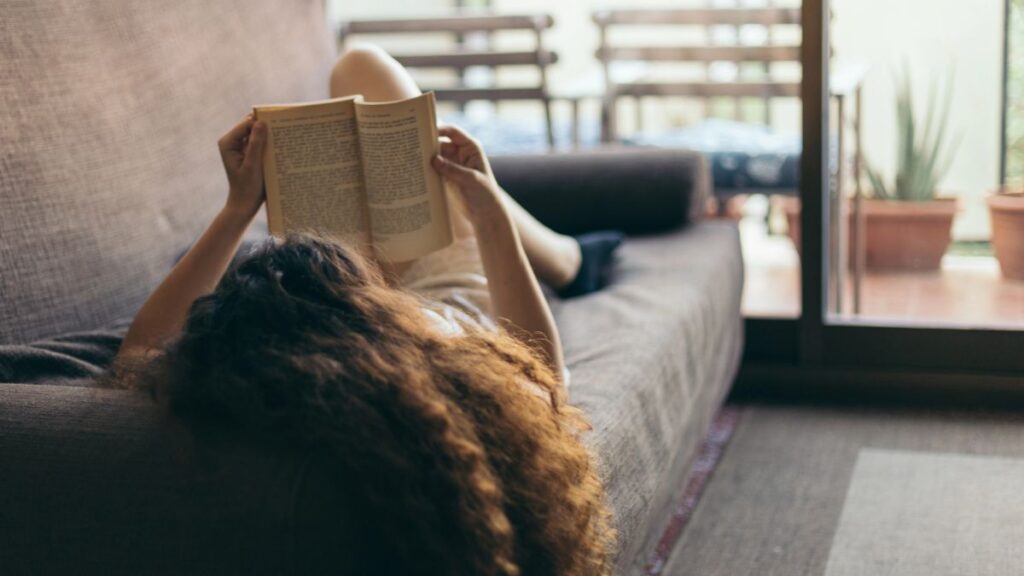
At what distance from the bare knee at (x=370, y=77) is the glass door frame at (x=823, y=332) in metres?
0.97

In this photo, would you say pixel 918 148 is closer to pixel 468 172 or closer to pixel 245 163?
pixel 468 172

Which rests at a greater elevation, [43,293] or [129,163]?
[129,163]

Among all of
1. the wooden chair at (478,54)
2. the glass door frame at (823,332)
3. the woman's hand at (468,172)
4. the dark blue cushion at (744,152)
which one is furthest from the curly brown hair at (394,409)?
the wooden chair at (478,54)

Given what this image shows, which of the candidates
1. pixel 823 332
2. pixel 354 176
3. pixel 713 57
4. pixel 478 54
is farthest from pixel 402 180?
pixel 478 54

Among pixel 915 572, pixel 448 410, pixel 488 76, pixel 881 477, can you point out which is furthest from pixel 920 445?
pixel 488 76

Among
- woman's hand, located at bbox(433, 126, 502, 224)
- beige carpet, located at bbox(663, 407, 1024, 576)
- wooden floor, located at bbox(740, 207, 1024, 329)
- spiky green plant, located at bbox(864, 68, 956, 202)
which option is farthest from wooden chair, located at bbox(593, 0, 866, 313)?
woman's hand, located at bbox(433, 126, 502, 224)

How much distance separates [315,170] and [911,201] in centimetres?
155

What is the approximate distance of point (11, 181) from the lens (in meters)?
1.69

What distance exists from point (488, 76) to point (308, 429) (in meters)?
3.60

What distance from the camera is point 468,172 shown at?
147 cm

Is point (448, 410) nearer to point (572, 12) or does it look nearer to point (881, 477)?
point (881, 477)

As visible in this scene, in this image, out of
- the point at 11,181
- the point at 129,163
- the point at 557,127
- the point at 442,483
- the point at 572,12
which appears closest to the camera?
the point at 442,483

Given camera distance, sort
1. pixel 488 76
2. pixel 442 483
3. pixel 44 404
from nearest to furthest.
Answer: pixel 442 483 → pixel 44 404 → pixel 488 76

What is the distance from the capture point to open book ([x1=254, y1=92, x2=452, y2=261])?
1493 millimetres
